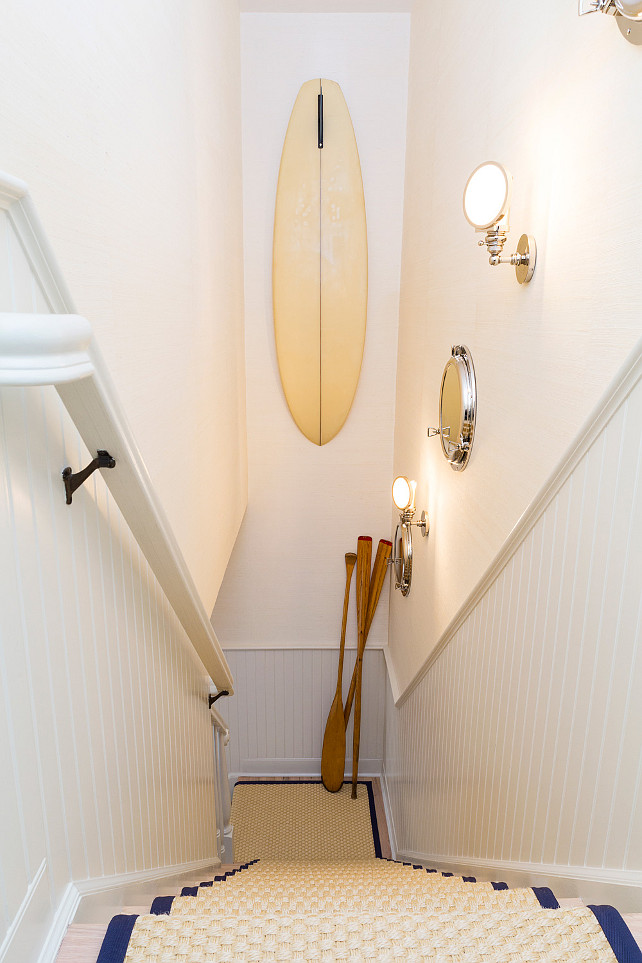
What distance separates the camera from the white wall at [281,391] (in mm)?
3201

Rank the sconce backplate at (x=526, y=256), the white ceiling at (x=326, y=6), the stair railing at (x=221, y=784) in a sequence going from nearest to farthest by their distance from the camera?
the sconce backplate at (x=526, y=256) → the stair railing at (x=221, y=784) → the white ceiling at (x=326, y=6)

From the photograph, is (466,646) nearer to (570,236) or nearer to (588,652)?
(588,652)

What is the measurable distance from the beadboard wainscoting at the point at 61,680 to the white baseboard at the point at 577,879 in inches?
31.9

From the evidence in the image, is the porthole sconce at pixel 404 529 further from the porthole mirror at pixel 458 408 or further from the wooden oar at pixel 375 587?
the porthole mirror at pixel 458 408

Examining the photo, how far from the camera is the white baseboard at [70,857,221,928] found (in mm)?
968

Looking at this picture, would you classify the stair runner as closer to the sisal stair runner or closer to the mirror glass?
the sisal stair runner


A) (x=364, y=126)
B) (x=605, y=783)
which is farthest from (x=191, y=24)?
(x=605, y=783)

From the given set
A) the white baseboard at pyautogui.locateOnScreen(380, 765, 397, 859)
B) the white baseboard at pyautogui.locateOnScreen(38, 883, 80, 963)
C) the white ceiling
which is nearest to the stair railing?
the white baseboard at pyautogui.locateOnScreen(380, 765, 397, 859)

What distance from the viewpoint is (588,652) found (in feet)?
4.07

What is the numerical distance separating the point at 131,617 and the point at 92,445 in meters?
0.47

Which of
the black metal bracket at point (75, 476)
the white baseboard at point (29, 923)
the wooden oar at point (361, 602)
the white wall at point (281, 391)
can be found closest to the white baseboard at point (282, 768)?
the wooden oar at point (361, 602)

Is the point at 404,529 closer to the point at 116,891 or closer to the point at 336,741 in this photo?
the point at 336,741

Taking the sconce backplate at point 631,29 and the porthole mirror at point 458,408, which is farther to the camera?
the porthole mirror at point 458,408

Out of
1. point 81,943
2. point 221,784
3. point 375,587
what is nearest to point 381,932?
point 81,943
